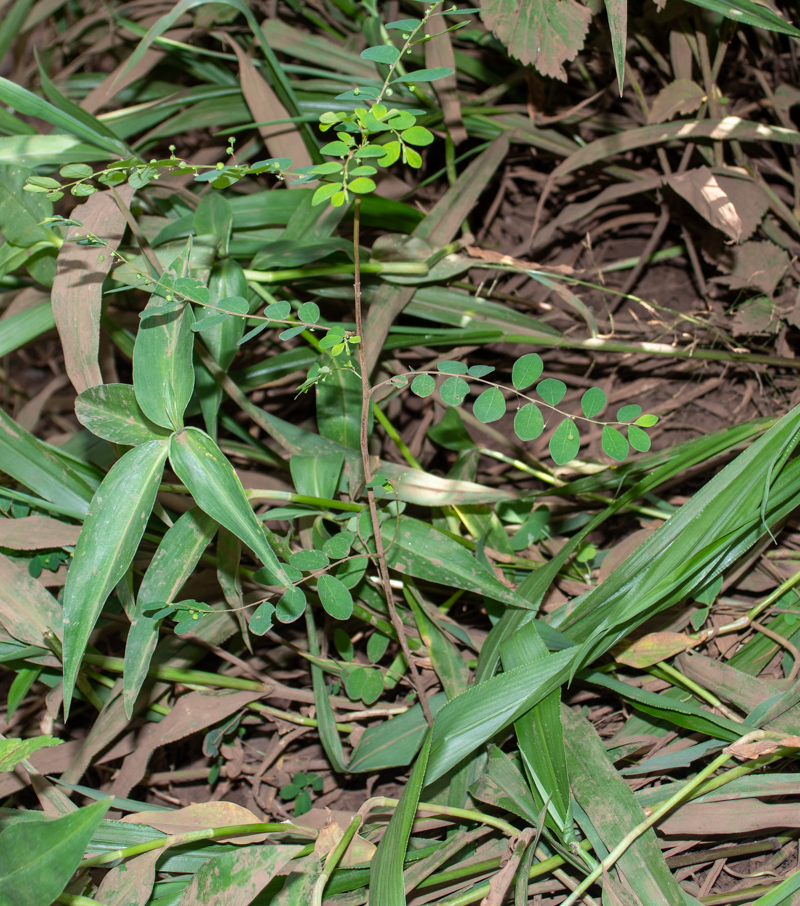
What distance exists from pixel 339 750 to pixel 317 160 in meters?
0.92

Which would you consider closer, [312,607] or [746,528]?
[746,528]

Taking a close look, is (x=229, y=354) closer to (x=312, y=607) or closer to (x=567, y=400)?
(x=312, y=607)

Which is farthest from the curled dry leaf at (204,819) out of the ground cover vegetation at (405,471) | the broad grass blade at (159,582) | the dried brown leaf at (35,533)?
the dried brown leaf at (35,533)

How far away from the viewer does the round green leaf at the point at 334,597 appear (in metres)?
0.73

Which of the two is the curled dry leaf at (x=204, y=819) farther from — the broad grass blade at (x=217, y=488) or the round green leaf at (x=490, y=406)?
the round green leaf at (x=490, y=406)

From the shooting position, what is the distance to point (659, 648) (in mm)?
849

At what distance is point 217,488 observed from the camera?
658 millimetres

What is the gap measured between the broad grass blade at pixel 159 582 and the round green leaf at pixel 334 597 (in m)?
0.14

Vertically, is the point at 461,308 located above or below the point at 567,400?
above

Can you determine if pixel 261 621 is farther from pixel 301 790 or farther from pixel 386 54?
pixel 386 54

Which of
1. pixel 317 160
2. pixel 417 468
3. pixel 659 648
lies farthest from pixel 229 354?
pixel 659 648

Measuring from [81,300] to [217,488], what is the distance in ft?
1.36

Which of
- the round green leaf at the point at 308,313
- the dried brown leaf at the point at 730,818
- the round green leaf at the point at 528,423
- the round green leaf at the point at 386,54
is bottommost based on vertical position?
the dried brown leaf at the point at 730,818

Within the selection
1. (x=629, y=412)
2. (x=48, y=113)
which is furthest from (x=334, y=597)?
(x=48, y=113)
